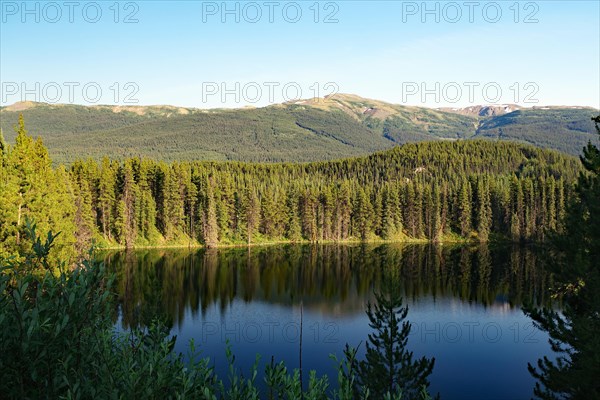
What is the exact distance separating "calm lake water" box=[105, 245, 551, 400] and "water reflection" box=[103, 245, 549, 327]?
18 centimetres

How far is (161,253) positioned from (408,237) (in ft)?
249

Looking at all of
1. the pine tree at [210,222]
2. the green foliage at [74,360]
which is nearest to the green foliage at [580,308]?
the green foliage at [74,360]

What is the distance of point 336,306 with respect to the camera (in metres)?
55.4

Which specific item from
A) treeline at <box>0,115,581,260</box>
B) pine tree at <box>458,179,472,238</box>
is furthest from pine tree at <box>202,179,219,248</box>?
pine tree at <box>458,179,472,238</box>

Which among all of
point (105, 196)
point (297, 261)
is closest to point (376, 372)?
point (297, 261)

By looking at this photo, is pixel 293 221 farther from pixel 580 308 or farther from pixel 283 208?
pixel 580 308

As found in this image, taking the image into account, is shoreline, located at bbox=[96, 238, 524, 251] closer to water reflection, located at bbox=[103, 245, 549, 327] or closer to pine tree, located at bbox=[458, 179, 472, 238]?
pine tree, located at bbox=[458, 179, 472, 238]

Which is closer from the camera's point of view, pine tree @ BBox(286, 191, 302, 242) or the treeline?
the treeline

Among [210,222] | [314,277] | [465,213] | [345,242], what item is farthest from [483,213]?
[314,277]

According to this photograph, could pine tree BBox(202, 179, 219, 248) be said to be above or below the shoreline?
above

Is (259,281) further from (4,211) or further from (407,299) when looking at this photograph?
(4,211)

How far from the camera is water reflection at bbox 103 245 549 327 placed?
5622cm

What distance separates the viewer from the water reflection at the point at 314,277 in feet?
184

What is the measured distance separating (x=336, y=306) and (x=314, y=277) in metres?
17.8
